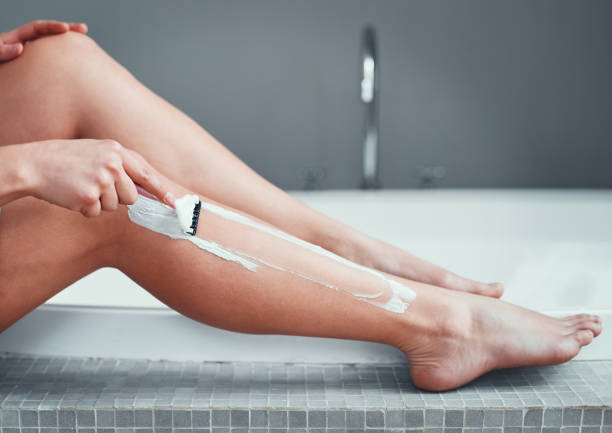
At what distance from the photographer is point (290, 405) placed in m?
0.93

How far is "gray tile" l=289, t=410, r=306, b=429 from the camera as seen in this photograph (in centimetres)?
93

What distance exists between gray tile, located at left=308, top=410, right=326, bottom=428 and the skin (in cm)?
12

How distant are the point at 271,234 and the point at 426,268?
0.34 metres

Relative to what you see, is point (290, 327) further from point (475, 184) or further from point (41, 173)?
point (475, 184)

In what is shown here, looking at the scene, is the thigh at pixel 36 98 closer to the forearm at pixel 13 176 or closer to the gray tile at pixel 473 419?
the forearm at pixel 13 176

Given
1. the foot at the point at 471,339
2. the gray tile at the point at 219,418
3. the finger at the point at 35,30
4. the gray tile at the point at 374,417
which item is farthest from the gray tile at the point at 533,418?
the finger at the point at 35,30

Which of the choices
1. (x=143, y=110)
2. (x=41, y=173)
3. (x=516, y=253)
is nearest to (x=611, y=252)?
(x=516, y=253)

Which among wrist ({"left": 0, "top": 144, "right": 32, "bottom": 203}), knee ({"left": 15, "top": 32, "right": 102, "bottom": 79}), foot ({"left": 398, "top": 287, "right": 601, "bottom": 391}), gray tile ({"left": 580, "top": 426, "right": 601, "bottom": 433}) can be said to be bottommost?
gray tile ({"left": 580, "top": 426, "right": 601, "bottom": 433})

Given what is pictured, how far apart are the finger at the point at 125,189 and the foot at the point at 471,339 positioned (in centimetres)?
46

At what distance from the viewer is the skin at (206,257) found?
883mm

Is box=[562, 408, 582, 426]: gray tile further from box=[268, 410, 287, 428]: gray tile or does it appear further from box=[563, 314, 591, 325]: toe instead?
box=[268, 410, 287, 428]: gray tile

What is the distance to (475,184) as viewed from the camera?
97.6 inches

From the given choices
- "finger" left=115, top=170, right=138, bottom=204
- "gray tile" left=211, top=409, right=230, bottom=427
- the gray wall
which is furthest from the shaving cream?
the gray wall

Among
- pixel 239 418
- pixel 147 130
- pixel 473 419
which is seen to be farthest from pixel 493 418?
pixel 147 130
